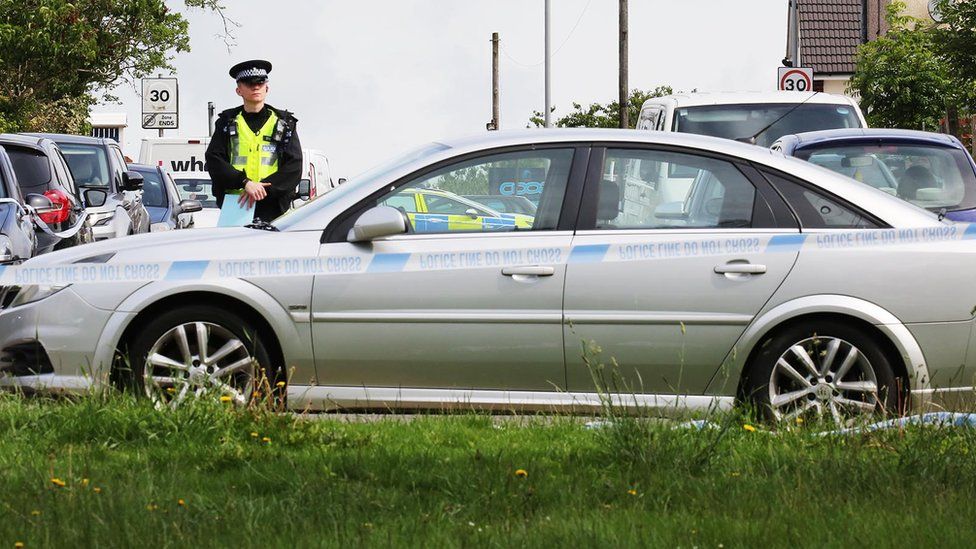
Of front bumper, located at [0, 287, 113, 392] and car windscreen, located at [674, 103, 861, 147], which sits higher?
car windscreen, located at [674, 103, 861, 147]

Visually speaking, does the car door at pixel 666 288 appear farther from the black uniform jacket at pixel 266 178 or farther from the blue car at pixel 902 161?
the blue car at pixel 902 161

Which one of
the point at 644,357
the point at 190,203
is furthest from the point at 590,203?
the point at 190,203

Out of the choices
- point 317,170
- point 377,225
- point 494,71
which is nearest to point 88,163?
point 317,170

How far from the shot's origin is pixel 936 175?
40.8ft

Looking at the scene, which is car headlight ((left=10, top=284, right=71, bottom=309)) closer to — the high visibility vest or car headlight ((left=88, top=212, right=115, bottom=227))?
the high visibility vest

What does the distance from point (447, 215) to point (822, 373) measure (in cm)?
183

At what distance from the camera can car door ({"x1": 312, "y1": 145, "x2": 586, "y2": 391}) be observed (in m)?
6.91

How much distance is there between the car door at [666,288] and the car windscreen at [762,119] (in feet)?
34.4

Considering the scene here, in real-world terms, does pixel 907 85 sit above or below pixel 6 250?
above

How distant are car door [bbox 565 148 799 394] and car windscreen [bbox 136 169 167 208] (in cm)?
1834

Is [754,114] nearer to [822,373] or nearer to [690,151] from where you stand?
[690,151]

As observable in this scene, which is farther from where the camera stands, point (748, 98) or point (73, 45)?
point (73, 45)

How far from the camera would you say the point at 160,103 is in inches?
1357

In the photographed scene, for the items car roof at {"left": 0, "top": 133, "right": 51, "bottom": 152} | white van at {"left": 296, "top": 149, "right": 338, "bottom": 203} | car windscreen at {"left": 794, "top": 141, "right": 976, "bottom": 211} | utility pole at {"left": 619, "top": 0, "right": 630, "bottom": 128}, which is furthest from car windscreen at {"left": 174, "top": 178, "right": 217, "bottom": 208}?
car windscreen at {"left": 794, "top": 141, "right": 976, "bottom": 211}
